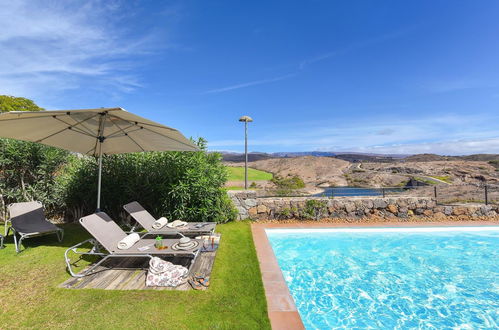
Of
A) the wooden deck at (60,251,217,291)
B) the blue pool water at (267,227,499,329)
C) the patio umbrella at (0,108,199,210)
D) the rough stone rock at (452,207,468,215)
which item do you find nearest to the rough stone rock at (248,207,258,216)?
the blue pool water at (267,227,499,329)

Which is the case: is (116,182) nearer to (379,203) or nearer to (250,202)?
(250,202)

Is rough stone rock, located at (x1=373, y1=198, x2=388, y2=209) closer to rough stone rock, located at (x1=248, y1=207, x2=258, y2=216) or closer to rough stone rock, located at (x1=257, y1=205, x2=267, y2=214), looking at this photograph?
rough stone rock, located at (x1=257, y1=205, x2=267, y2=214)

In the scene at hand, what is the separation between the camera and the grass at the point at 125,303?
2.89 metres

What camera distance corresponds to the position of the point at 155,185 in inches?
307

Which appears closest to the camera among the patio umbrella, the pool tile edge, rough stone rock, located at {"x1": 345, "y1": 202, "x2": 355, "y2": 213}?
the pool tile edge

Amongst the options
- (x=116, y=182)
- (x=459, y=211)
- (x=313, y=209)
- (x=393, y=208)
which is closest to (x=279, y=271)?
(x=313, y=209)

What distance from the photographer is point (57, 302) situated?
3.31 metres

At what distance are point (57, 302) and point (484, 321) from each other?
6536 millimetres

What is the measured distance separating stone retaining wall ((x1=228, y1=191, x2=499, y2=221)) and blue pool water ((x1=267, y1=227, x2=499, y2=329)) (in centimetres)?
106

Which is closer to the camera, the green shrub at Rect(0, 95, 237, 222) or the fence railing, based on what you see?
the green shrub at Rect(0, 95, 237, 222)

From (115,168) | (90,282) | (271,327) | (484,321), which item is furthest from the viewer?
(115,168)

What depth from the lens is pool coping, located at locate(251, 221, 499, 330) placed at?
310 centimetres

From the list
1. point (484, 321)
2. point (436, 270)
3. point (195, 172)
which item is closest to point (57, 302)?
point (195, 172)

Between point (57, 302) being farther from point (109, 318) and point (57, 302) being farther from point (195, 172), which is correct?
point (195, 172)
